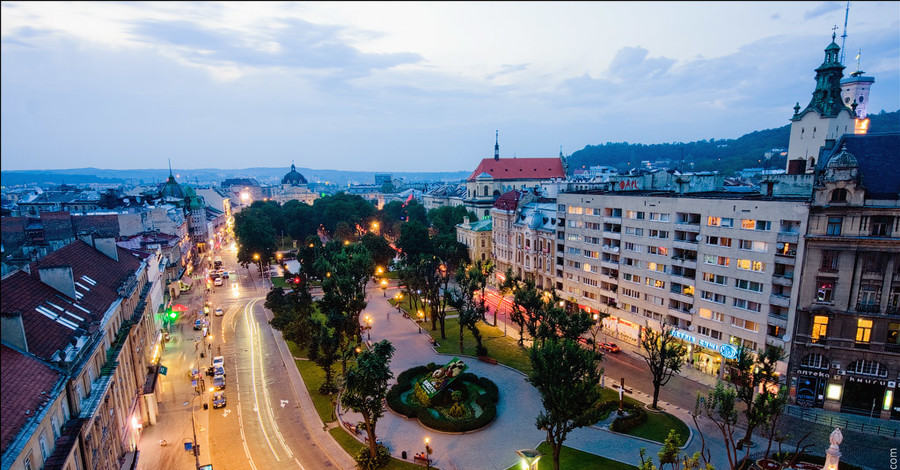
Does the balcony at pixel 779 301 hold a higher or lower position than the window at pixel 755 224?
lower

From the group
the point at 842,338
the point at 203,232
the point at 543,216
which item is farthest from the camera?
the point at 203,232

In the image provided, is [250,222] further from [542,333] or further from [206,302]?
[542,333]

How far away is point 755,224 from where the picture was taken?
53.1 m

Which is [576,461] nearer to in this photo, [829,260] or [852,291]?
[852,291]

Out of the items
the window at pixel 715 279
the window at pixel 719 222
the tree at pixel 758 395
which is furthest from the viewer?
the window at pixel 715 279

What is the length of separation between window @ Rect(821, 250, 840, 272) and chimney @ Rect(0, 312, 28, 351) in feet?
229

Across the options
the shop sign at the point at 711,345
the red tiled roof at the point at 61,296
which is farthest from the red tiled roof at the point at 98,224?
the shop sign at the point at 711,345

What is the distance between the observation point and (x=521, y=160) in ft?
606

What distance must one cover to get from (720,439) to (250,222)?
102 m

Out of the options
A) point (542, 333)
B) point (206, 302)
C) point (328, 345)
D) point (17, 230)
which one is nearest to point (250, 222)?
point (206, 302)

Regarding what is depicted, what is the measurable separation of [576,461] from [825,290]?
1328 inches

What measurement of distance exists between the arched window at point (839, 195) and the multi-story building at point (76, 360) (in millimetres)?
68559

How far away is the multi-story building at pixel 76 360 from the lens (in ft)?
81.6

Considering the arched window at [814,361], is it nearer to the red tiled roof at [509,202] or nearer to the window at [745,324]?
the window at [745,324]
